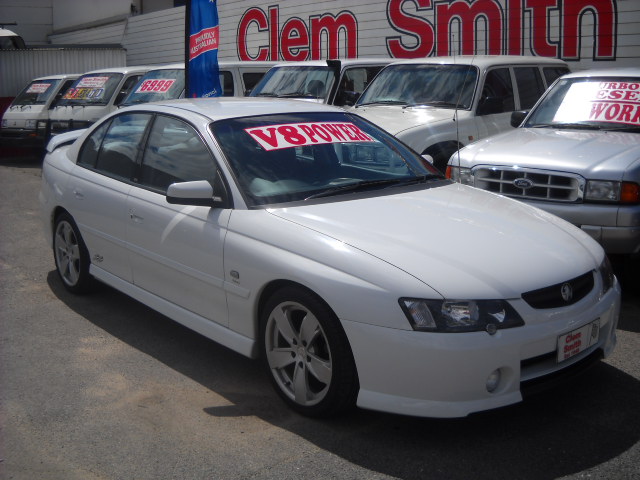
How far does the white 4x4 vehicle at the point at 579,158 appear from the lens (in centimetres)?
595

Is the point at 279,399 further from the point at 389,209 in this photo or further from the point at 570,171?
the point at 570,171

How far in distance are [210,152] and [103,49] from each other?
1855 cm

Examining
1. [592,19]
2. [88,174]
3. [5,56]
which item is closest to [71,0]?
[5,56]

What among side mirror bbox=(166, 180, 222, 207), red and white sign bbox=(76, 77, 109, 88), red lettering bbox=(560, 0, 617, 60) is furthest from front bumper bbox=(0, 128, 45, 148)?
side mirror bbox=(166, 180, 222, 207)

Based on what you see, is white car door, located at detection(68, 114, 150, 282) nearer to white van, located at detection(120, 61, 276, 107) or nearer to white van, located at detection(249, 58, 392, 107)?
white van, located at detection(249, 58, 392, 107)

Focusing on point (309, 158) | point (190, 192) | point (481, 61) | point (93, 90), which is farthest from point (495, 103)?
point (93, 90)

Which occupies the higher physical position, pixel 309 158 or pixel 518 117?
pixel 518 117

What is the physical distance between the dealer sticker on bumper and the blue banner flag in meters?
7.46

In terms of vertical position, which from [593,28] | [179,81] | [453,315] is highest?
[593,28]

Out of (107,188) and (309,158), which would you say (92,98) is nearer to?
(107,188)

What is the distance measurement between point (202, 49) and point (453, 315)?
779 centimetres

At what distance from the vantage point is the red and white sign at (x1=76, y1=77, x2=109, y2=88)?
15.2 m

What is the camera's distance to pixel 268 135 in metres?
4.93

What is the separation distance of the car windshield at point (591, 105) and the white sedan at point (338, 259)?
2641 mm
